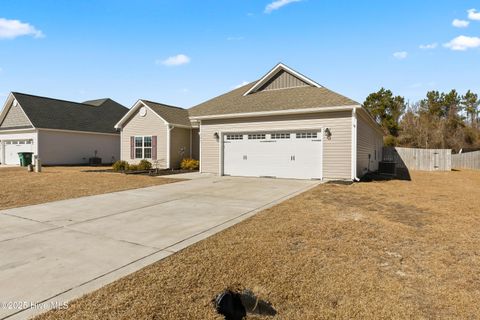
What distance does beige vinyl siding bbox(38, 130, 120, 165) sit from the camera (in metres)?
22.5

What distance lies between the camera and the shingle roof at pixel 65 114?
2306 cm

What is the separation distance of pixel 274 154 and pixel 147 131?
1004 cm

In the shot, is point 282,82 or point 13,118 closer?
point 282,82

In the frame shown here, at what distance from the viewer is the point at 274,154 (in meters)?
14.2

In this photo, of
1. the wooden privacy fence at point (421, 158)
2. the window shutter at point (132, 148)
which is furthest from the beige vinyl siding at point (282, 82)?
the wooden privacy fence at point (421, 158)

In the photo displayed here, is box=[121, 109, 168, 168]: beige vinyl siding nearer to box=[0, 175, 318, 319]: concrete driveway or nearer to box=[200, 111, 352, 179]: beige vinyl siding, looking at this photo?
box=[200, 111, 352, 179]: beige vinyl siding

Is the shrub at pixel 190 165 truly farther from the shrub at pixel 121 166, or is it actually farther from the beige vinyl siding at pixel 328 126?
the shrub at pixel 121 166

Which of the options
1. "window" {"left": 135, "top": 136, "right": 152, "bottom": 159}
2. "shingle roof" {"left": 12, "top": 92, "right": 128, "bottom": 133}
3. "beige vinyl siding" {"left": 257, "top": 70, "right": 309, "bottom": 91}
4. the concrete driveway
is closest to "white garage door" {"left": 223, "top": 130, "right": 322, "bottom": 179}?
"beige vinyl siding" {"left": 257, "top": 70, "right": 309, "bottom": 91}

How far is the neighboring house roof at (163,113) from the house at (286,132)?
2748 millimetres

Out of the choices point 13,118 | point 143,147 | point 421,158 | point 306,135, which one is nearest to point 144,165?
point 143,147

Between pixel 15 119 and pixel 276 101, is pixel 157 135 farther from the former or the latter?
pixel 15 119

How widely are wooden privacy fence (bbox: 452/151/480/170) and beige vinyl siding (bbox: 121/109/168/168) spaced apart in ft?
87.8

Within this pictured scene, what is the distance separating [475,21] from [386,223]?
1162 cm

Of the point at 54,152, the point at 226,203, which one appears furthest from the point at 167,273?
the point at 54,152
